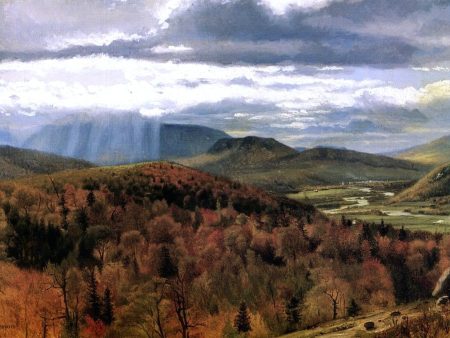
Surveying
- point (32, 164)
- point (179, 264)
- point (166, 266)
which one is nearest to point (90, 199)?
point (166, 266)

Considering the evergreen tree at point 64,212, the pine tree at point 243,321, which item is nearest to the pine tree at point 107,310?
the pine tree at point 243,321

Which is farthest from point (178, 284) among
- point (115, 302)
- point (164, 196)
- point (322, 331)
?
point (164, 196)

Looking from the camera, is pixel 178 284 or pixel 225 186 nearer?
pixel 178 284

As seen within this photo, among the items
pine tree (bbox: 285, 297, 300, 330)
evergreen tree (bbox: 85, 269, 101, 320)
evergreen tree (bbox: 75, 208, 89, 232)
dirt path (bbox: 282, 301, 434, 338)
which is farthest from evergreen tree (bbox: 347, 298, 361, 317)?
evergreen tree (bbox: 75, 208, 89, 232)

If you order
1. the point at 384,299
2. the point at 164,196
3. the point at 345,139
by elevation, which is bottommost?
the point at 384,299

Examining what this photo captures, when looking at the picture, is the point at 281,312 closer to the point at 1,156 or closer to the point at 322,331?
the point at 322,331

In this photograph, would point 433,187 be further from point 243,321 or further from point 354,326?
point 243,321
